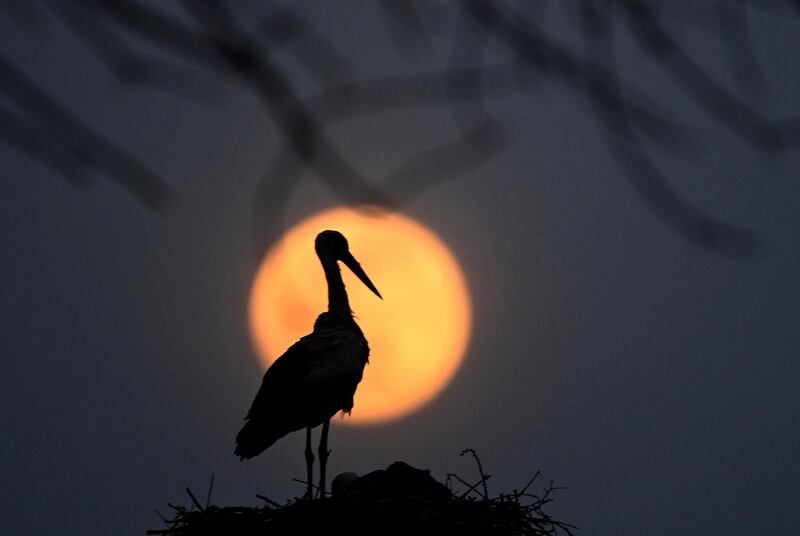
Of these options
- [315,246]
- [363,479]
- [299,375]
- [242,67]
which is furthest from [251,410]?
[242,67]

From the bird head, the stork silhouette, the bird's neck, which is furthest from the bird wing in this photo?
the bird head

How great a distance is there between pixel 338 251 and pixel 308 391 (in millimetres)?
2581

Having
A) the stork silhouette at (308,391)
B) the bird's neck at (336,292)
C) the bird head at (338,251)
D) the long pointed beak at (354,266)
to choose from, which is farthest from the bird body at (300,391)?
the long pointed beak at (354,266)

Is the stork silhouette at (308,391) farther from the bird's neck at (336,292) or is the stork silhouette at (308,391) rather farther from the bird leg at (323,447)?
the bird's neck at (336,292)

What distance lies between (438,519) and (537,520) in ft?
2.62

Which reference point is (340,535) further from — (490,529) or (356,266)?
(356,266)

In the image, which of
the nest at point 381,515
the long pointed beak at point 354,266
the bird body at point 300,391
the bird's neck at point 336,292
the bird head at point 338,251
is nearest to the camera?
the nest at point 381,515

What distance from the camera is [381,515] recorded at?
23.2ft

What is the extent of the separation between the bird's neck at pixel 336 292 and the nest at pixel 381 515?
9.77ft

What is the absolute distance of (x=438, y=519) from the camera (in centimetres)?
706

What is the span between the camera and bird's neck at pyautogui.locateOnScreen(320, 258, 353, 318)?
1055 cm

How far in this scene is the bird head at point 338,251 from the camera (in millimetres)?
11258

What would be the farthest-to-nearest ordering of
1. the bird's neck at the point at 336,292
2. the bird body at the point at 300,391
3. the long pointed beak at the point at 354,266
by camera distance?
the long pointed beak at the point at 354,266
the bird's neck at the point at 336,292
the bird body at the point at 300,391

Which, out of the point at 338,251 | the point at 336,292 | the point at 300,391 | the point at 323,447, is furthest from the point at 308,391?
the point at 338,251
